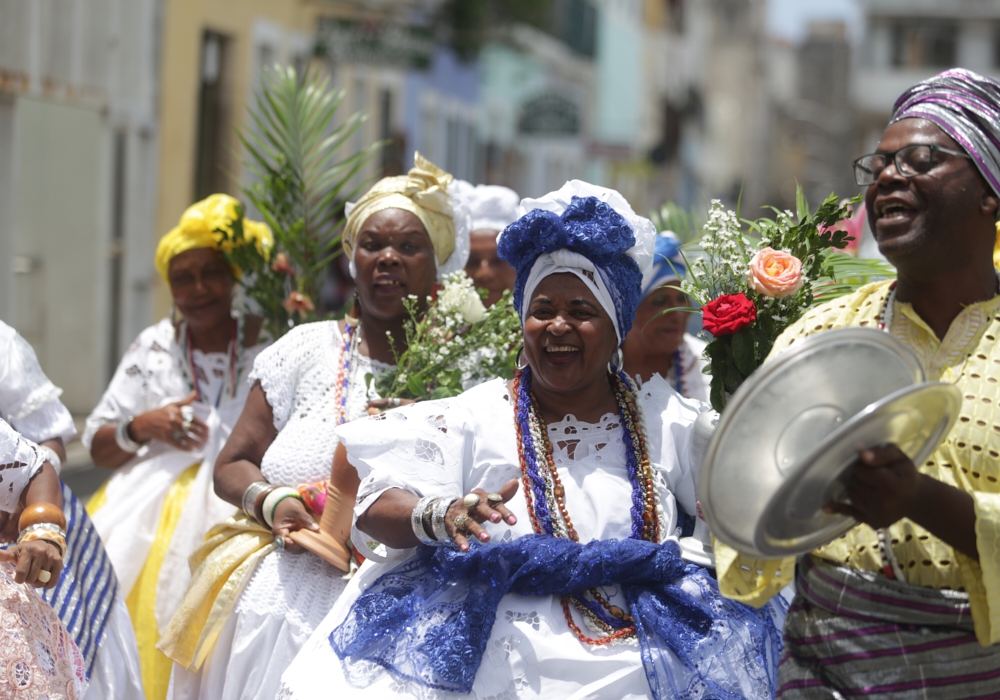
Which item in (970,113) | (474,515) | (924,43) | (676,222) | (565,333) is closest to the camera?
(970,113)

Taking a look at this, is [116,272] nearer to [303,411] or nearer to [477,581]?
[303,411]

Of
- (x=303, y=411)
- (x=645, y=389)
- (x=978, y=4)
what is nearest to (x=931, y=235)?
(x=645, y=389)

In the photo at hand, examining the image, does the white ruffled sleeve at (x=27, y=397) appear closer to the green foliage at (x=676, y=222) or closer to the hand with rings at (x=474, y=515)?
the hand with rings at (x=474, y=515)

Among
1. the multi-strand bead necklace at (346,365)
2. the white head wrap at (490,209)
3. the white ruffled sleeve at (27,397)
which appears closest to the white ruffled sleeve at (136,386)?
the multi-strand bead necklace at (346,365)

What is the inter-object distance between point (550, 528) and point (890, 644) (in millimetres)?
965

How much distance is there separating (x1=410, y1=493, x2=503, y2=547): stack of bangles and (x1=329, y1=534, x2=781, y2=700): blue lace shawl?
15 centimetres

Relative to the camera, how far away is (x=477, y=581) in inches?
129

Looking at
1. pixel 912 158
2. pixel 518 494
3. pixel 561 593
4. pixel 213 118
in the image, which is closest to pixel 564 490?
pixel 518 494

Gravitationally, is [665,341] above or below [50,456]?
above

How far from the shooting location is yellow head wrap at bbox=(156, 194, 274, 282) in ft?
18.7

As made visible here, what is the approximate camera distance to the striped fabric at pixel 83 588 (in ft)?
13.0

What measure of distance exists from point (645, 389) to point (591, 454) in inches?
12.2

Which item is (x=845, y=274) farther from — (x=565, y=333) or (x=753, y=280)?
(x=565, y=333)

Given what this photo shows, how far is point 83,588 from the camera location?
161 inches
